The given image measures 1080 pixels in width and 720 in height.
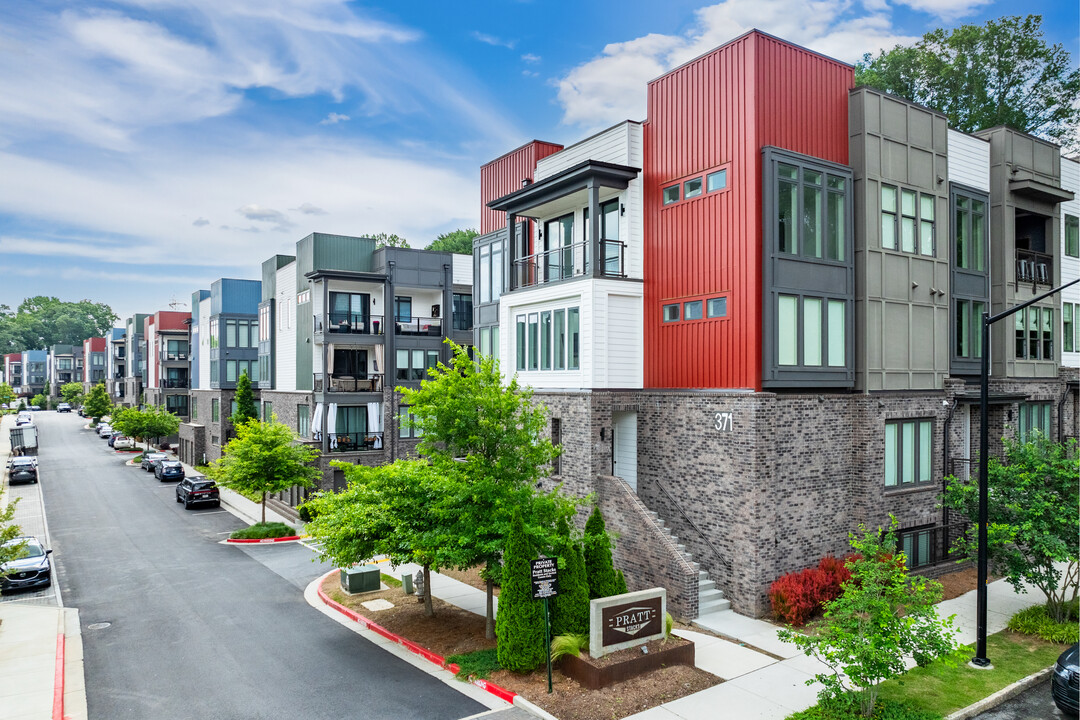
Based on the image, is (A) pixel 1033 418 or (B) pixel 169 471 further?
(B) pixel 169 471

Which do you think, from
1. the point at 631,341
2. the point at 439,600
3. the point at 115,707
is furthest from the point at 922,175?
the point at 115,707

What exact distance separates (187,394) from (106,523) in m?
35.1

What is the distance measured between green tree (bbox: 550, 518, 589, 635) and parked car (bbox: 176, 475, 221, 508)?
2743cm

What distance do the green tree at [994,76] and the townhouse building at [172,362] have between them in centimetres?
6021

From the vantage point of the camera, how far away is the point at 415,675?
46.2ft

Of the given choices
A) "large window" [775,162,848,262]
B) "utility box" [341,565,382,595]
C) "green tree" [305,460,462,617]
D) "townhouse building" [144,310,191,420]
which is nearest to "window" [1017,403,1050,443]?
"large window" [775,162,848,262]

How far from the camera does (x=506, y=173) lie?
2736 cm

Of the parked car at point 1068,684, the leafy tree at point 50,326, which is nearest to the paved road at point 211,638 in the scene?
the parked car at point 1068,684

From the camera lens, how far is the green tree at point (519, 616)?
13430 mm

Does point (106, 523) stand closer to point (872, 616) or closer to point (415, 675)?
point (415, 675)

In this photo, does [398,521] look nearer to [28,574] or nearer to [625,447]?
[625,447]

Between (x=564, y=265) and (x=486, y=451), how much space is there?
8752 mm

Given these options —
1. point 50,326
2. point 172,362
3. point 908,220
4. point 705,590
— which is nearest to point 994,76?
point 908,220

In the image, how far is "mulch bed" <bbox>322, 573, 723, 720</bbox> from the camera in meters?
12.1
